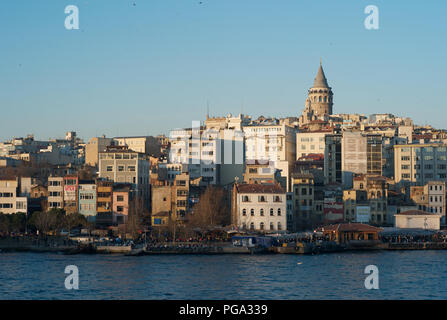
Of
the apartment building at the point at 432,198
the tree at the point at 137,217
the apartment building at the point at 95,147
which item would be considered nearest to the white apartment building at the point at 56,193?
the tree at the point at 137,217

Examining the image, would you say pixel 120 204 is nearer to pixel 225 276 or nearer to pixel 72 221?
pixel 72 221

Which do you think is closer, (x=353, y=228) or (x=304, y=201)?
(x=353, y=228)

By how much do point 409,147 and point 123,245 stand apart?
106ft

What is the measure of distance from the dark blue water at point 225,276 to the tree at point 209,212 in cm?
760

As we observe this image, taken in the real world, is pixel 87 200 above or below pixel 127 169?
below

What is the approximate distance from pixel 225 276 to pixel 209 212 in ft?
64.2

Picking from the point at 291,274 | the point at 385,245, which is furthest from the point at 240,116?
the point at 291,274

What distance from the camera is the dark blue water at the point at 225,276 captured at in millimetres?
32375

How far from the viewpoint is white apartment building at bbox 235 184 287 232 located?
56875 mm

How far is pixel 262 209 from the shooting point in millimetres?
57062

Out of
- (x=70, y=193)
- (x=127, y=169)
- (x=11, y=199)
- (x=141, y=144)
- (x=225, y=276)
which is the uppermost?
(x=141, y=144)

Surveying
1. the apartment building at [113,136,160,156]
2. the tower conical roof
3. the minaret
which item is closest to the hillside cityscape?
the apartment building at [113,136,160,156]

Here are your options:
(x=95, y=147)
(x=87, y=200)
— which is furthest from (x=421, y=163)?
(x=95, y=147)
